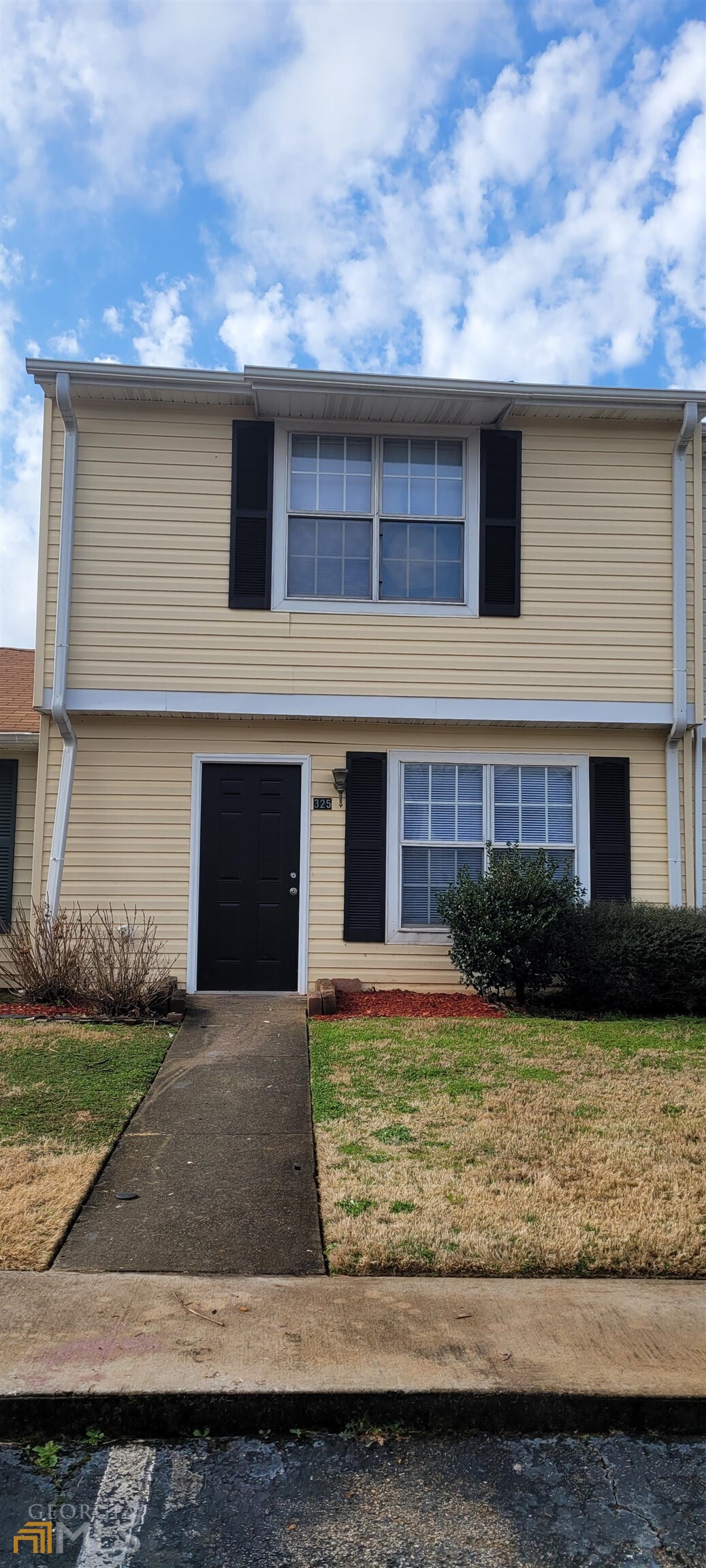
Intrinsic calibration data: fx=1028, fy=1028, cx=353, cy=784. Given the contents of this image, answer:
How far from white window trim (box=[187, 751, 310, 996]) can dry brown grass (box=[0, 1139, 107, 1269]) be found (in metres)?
4.40

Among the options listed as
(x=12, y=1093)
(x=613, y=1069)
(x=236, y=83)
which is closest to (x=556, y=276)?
(x=236, y=83)

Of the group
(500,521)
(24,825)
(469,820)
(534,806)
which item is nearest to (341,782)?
(469,820)

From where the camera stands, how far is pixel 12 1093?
5.82 metres

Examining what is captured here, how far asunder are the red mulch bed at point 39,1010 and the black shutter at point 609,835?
15.9ft

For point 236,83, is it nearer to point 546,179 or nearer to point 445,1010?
point 546,179

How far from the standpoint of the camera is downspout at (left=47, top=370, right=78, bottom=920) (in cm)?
910

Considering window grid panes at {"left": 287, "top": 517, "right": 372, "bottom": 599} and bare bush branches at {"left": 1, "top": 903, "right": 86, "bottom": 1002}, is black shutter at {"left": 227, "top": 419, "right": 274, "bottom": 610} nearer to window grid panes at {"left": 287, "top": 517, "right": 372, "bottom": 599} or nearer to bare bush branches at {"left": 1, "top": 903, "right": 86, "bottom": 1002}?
window grid panes at {"left": 287, "top": 517, "right": 372, "bottom": 599}

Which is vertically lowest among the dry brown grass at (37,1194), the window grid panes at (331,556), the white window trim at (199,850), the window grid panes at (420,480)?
the dry brown grass at (37,1194)

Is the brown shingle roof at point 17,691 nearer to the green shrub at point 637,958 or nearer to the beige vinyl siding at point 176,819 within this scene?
the beige vinyl siding at point 176,819

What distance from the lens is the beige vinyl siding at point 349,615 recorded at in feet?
31.1

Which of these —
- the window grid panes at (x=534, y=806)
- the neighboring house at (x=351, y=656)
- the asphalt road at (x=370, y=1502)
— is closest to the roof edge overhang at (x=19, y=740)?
the neighboring house at (x=351, y=656)

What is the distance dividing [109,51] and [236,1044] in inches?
361

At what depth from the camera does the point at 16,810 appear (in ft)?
33.0

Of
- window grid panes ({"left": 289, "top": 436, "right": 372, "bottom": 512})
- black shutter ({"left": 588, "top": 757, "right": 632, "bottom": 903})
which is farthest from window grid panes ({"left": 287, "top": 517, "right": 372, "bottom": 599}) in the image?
black shutter ({"left": 588, "top": 757, "right": 632, "bottom": 903})
